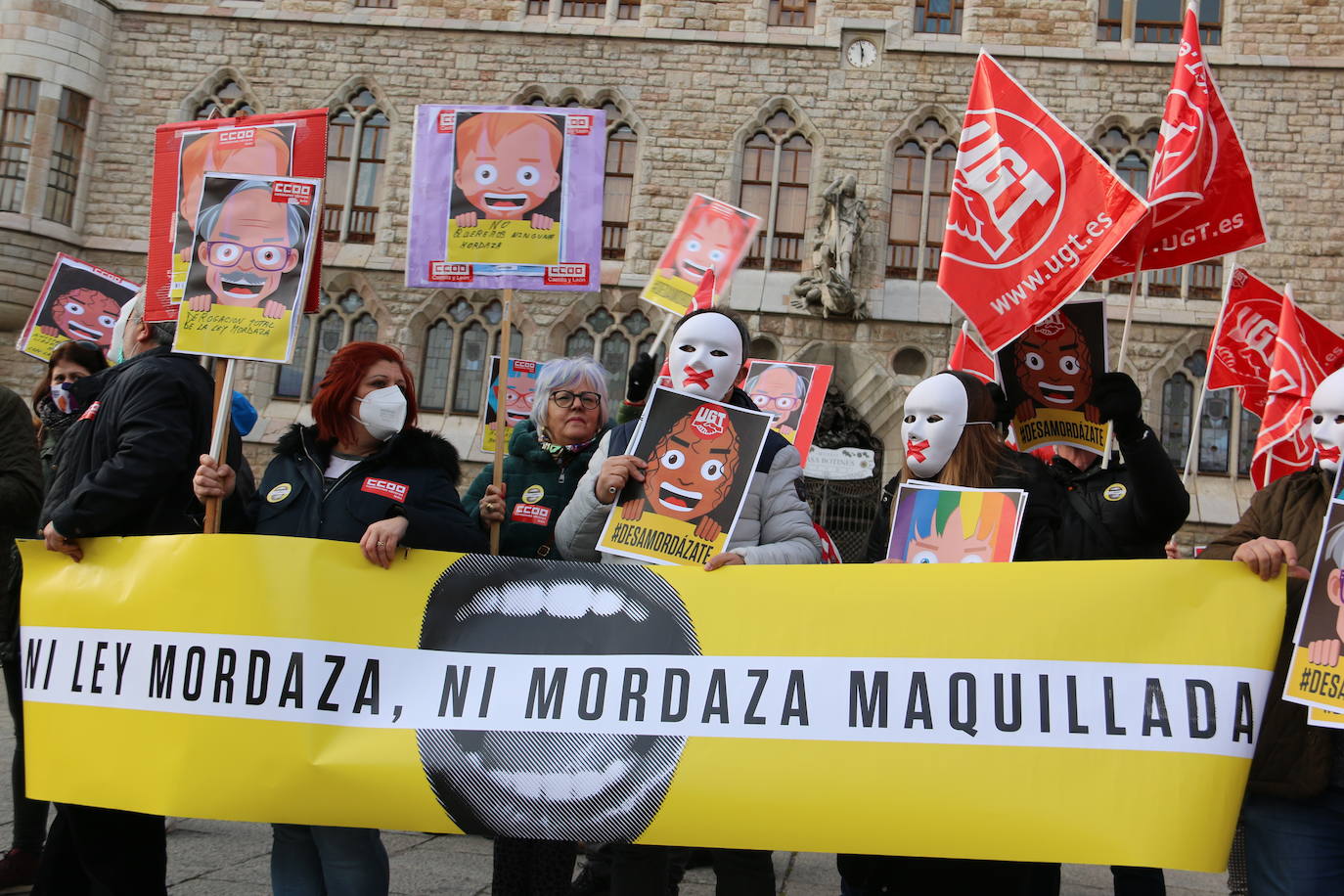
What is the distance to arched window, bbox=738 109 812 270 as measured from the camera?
15672mm

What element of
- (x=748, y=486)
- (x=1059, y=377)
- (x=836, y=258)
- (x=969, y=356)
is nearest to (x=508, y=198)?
(x=748, y=486)

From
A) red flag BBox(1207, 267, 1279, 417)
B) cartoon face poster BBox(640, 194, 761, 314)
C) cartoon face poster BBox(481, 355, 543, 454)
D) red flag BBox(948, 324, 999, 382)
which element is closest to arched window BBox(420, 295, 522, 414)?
cartoon face poster BBox(481, 355, 543, 454)

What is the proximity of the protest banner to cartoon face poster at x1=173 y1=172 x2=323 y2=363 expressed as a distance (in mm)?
674

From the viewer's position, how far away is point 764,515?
3.23 meters

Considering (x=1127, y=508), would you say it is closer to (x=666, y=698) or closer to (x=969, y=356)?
(x=666, y=698)

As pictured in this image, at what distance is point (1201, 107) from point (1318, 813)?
9.74 ft

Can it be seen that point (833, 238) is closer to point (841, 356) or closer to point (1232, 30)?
point (841, 356)

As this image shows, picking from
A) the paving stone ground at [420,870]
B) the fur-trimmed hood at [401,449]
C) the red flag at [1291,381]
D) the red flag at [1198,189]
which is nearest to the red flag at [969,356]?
the red flag at [1291,381]

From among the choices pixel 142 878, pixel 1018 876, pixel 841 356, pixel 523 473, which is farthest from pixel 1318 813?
pixel 841 356

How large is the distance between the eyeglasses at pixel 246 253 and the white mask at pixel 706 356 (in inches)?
50.6

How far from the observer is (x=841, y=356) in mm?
15141

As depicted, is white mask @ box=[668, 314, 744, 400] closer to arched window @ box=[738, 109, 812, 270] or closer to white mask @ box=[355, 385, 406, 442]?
white mask @ box=[355, 385, 406, 442]

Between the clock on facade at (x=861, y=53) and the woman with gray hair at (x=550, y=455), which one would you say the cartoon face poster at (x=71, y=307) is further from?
the clock on facade at (x=861, y=53)

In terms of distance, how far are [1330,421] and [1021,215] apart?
5.12 feet
